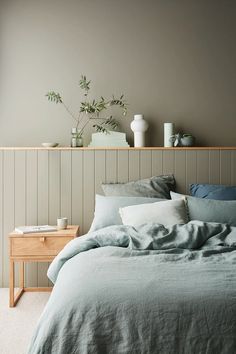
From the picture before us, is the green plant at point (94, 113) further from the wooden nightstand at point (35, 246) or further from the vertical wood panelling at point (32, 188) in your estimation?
the wooden nightstand at point (35, 246)

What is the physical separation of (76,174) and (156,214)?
42.6 inches

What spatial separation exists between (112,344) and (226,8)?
357 cm

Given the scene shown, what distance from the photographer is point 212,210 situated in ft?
12.3

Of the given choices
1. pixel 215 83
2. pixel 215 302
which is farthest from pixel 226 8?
pixel 215 302

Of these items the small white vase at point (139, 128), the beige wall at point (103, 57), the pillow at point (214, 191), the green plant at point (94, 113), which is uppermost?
the beige wall at point (103, 57)

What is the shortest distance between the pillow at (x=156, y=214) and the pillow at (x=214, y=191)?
0.43 metres

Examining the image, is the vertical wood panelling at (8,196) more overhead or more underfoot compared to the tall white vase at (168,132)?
more underfoot

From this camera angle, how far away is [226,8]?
15.0ft

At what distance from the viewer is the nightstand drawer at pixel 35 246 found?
397cm

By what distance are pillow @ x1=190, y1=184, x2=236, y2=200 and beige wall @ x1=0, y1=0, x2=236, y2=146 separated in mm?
792

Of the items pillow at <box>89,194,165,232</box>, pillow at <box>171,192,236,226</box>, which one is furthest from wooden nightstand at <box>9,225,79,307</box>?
pillow at <box>171,192,236,226</box>

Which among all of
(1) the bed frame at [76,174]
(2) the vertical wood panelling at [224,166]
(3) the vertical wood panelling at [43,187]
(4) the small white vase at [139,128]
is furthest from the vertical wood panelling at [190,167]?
(3) the vertical wood panelling at [43,187]

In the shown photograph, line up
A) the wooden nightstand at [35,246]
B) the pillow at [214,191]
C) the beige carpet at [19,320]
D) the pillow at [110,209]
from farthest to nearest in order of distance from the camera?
the pillow at [214,191]
the wooden nightstand at [35,246]
the pillow at [110,209]
the beige carpet at [19,320]

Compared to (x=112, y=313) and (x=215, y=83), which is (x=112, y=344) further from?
(x=215, y=83)
